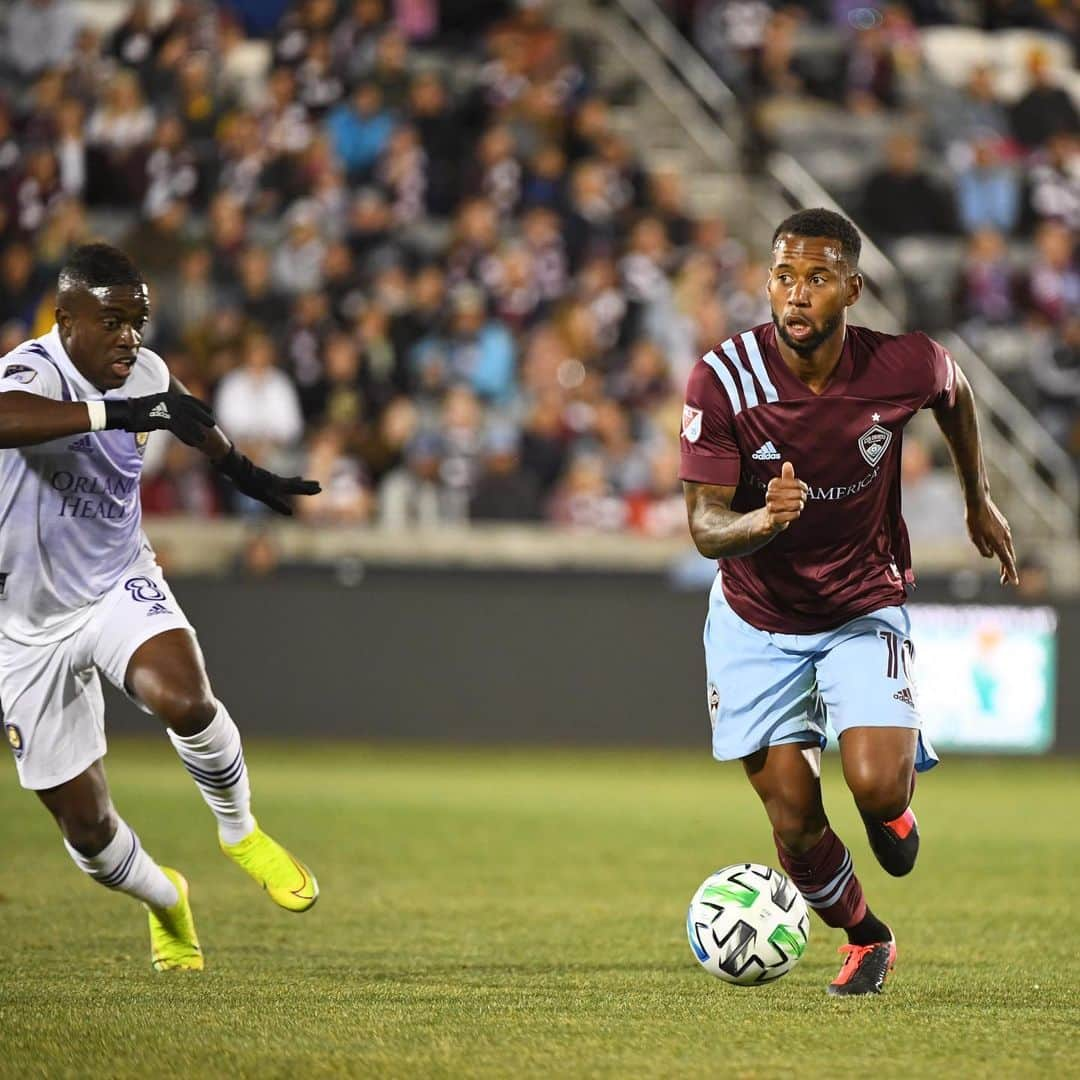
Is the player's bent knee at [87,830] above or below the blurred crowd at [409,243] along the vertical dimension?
below

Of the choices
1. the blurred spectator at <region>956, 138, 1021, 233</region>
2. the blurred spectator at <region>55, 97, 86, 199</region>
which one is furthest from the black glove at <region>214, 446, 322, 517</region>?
the blurred spectator at <region>956, 138, 1021, 233</region>

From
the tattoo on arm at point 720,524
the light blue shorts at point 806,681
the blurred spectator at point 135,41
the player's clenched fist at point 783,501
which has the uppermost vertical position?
the blurred spectator at point 135,41

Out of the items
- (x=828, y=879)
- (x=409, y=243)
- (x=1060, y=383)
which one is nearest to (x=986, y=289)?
(x=1060, y=383)

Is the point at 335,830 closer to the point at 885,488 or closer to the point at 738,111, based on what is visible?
the point at 885,488

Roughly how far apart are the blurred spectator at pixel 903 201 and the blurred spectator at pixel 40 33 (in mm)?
7736

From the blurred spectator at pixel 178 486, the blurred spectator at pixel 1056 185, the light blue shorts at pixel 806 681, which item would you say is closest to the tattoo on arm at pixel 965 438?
the light blue shorts at pixel 806 681

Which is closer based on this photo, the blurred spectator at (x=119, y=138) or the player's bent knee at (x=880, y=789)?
the player's bent knee at (x=880, y=789)

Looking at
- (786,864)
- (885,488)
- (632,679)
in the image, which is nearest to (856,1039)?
(786,864)

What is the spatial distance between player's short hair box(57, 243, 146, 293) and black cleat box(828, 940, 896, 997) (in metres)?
3.16

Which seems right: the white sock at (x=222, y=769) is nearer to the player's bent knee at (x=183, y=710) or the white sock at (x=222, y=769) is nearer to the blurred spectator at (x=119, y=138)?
the player's bent knee at (x=183, y=710)

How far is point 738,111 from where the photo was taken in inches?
833

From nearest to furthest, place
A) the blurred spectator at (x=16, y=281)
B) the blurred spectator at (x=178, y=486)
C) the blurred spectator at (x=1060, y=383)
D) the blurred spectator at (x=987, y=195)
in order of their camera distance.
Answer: the blurred spectator at (x=16, y=281)
the blurred spectator at (x=178, y=486)
the blurred spectator at (x=1060, y=383)
the blurred spectator at (x=987, y=195)

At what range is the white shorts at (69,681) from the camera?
663 centimetres

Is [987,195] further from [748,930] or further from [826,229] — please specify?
[748,930]
